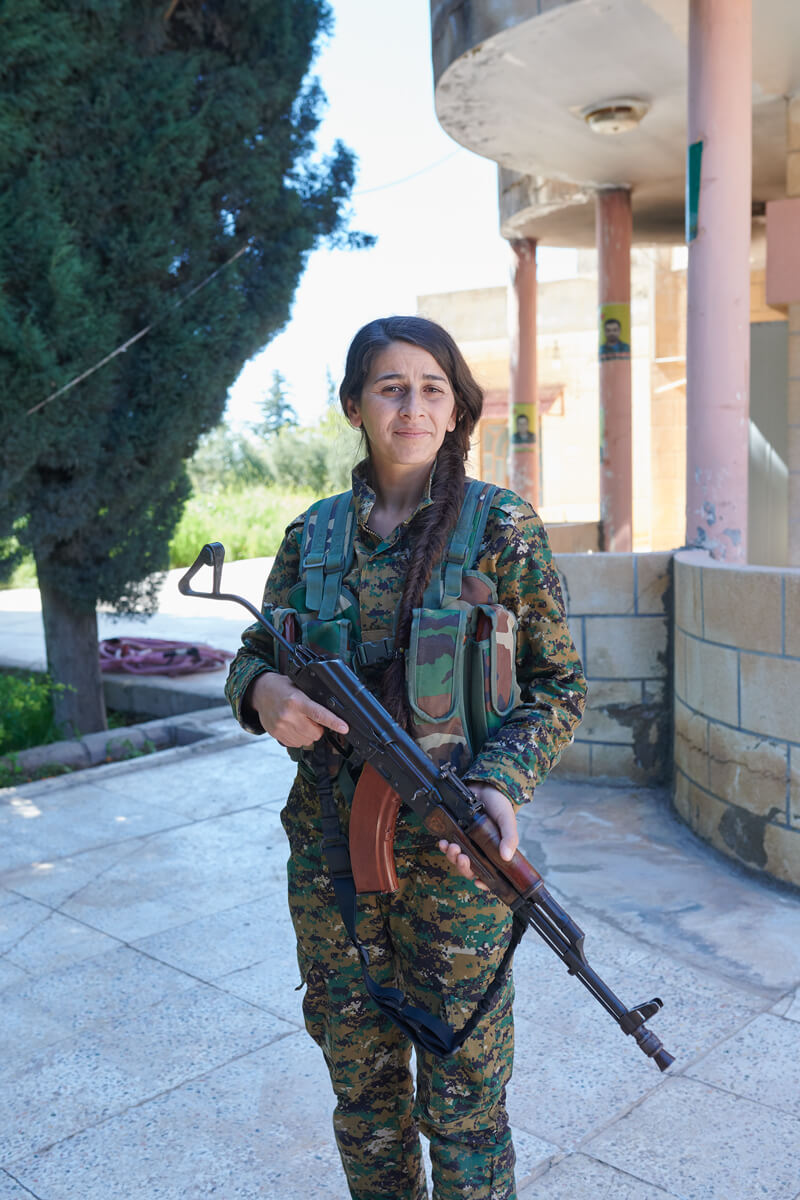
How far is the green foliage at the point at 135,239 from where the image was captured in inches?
197

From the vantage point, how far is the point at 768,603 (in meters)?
3.73

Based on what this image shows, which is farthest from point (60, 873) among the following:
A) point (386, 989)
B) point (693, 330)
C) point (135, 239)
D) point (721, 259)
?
point (721, 259)

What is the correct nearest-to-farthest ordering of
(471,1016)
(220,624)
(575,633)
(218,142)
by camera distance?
(471,1016)
(575,633)
(218,142)
(220,624)

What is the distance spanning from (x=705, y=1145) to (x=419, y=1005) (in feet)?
3.38

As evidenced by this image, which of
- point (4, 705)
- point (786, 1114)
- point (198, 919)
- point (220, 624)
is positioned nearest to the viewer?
point (786, 1114)

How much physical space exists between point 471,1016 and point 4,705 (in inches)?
205

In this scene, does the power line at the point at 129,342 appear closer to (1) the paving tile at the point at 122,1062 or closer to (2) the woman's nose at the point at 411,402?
(1) the paving tile at the point at 122,1062

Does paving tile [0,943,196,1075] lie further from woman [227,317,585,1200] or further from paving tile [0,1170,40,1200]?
woman [227,317,585,1200]

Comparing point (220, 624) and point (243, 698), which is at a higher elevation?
point (243, 698)

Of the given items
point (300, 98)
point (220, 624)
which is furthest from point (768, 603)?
point (220, 624)

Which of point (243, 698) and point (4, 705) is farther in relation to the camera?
point (4, 705)

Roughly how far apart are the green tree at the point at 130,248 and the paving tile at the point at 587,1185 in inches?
160

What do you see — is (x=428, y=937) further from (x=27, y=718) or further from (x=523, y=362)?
(x=523, y=362)

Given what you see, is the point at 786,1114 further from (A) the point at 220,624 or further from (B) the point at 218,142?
(A) the point at 220,624
